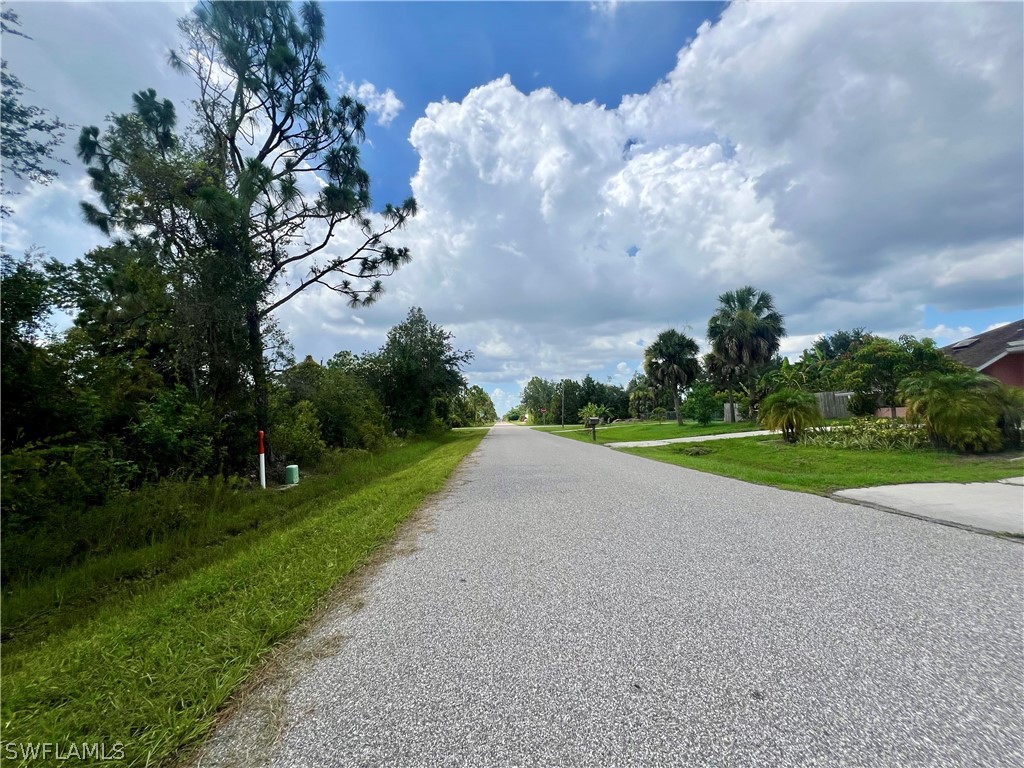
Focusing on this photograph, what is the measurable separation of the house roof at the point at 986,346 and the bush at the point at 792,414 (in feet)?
37.1

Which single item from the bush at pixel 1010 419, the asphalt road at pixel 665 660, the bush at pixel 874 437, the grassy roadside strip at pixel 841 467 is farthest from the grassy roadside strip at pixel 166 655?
the bush at pixel 1010 419

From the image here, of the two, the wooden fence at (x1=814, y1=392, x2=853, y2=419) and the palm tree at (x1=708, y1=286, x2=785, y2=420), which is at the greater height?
the palm tree at (x1=708, y1=286, x2=785, y2=420)

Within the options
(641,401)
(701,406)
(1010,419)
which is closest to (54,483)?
(1010,419)

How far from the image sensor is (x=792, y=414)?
45.5 ft

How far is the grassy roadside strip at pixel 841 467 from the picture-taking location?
7.52 meters

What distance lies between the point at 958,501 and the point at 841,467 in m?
3.91

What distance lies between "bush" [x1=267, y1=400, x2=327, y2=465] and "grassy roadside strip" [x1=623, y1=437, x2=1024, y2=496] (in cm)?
1042

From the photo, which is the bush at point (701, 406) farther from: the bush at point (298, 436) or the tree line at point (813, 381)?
the bush at point (298, 436)

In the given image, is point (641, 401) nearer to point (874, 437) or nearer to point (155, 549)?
point (874, 437)

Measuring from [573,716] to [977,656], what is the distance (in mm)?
2233

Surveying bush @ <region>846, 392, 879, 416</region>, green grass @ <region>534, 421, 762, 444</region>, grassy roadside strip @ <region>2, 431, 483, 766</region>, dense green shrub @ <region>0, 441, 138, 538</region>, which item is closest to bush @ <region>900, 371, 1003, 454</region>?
green grass @ <region>534, 421, 762, 444</region>

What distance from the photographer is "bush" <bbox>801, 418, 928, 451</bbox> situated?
36.1ft

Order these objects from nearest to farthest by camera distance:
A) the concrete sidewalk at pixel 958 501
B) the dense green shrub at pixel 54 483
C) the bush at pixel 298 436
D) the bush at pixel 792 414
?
the dense green shrub at pixel 54 483
the concrete sidewalk at pixel 958 501
the bush at pixel 298 436
the bush at pixel 792 414

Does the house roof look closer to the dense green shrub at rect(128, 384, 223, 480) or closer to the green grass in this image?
→ the green grass
